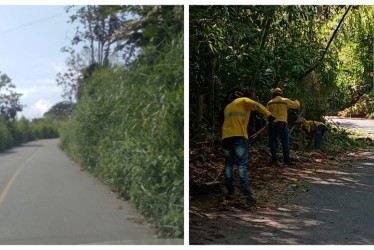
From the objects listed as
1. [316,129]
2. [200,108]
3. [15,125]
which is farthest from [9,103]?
[316,129]

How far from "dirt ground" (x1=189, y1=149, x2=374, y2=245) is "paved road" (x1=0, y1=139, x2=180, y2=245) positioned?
60 cm

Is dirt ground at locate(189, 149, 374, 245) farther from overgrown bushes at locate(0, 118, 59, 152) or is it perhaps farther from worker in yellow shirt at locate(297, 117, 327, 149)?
overgrown bushes at locate(0, 118, 59, 152)

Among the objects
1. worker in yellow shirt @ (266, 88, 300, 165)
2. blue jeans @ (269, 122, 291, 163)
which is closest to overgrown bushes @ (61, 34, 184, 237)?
worker in yellow shirt @ (266, 88, 300, 165)

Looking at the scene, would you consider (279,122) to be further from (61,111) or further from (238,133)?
(61,111)

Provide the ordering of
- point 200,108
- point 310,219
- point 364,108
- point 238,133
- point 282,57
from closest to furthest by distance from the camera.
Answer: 1. point 310,219
2. point 238,133
3. point 200,108
4. point 282,57
5. point 364,108

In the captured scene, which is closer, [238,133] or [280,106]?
[238,133]

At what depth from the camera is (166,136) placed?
3.66 meters

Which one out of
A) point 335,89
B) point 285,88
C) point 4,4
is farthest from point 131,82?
point 335,89

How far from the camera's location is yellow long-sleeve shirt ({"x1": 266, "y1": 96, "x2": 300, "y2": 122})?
547 centimetres

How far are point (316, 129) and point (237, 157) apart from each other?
5.25 ft

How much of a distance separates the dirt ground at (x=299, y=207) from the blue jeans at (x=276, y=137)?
183 millimetres

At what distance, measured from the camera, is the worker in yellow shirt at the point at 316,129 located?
19.2 feet

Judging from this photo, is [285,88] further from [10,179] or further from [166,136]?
[10,179]

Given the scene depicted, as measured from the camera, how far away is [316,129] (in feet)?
19.3
